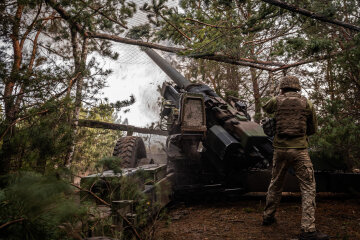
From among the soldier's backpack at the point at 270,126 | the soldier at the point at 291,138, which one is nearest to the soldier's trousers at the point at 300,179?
the soldier at the point at 291,138

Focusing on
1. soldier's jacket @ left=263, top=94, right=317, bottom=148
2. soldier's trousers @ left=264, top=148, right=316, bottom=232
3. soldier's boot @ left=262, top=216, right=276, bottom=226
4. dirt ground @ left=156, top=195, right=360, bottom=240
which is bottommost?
dirt ground @ left=156, top=195, right=360, bottom=240

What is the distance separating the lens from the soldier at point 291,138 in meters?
3.25

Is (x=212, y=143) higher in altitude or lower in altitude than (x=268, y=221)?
higher

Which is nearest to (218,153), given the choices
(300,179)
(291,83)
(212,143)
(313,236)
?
(212,143)

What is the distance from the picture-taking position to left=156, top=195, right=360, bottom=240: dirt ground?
3113 mm

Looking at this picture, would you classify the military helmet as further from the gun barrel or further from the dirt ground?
the gun barrel

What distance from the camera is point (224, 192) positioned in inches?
195

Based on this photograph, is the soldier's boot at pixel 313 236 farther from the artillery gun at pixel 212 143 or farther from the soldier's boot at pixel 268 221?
the artillery gun at pixel 212 143

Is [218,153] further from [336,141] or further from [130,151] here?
[130,151]

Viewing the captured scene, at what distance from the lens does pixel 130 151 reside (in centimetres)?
577

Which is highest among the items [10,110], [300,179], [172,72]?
[172,72]

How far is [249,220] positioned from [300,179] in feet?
3.31

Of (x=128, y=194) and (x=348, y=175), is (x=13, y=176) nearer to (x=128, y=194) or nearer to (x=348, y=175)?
(x=128, y=194)

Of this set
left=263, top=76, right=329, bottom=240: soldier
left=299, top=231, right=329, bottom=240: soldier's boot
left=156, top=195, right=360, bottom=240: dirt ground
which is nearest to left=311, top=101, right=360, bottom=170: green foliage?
left=156, top=195, right=360, bottom=240: dirt ground
